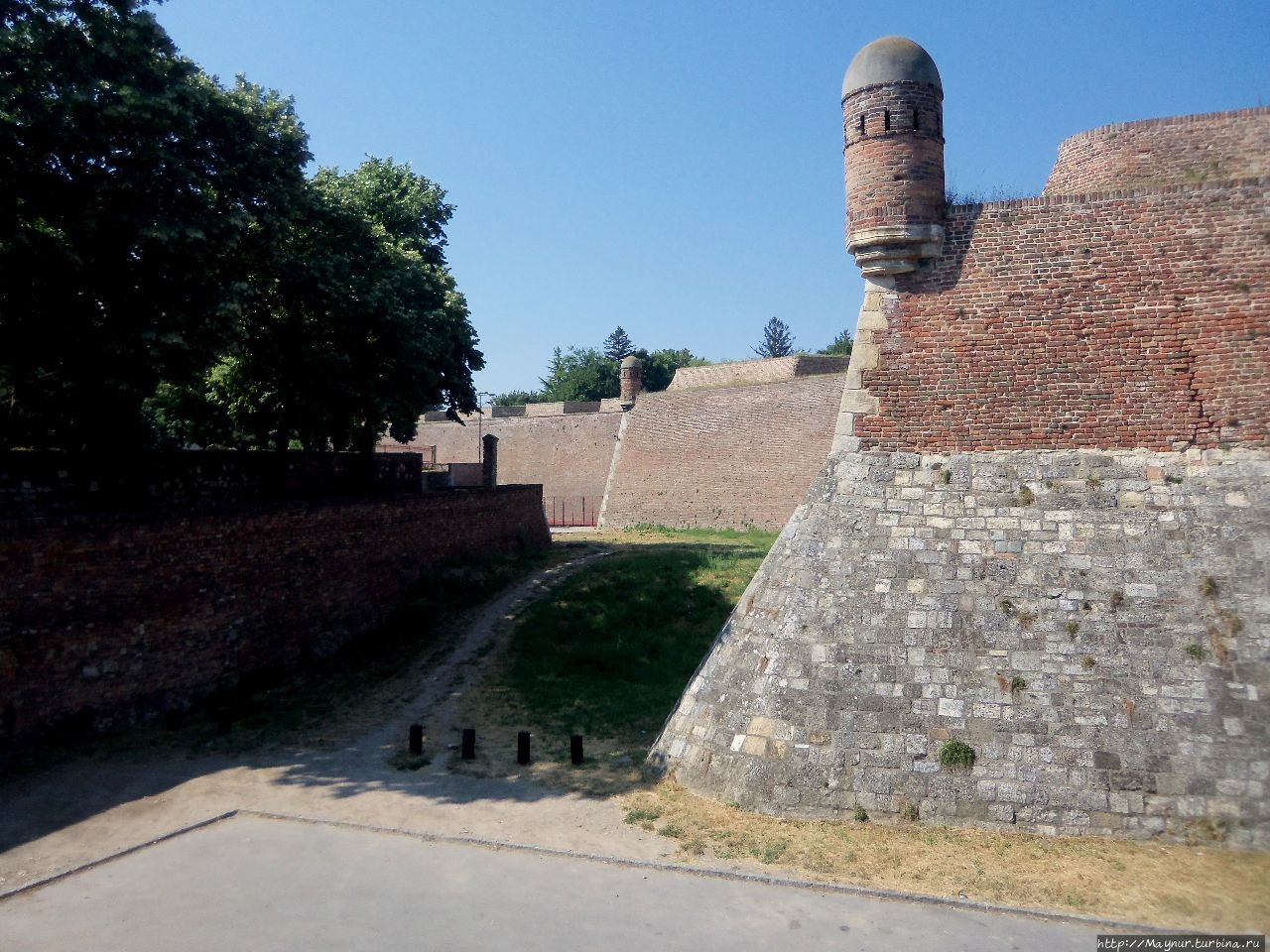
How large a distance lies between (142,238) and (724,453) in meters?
24.7

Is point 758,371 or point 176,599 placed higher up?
point 758,371

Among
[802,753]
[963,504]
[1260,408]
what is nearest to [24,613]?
[802,753]

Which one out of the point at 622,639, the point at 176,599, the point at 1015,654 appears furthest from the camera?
the point at 622,639

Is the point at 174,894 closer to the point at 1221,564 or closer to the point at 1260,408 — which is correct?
the point at 1221,564

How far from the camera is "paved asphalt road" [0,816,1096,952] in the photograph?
7.10 metres

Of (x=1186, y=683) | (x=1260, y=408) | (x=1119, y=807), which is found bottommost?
(x=1119, y=807)

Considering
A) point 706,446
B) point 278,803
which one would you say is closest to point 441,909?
point 278,803

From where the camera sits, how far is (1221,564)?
342 inches

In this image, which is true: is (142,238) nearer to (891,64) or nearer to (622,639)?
(891,64)

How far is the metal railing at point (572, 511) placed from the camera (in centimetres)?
4200

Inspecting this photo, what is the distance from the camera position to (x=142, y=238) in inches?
471

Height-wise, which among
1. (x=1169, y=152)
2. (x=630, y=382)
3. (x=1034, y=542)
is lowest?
(x=1034, y=542)

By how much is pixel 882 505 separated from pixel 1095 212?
4089mm

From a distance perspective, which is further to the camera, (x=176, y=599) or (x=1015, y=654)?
(x=176, y=599)
